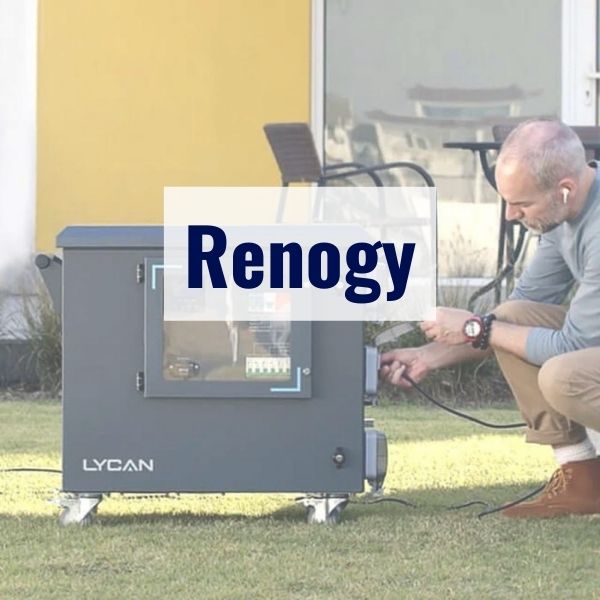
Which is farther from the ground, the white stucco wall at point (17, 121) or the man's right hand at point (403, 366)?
the white stucco wall at point (17, 121)

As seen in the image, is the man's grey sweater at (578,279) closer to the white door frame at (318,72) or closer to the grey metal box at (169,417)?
the grey metal box at (169,417)

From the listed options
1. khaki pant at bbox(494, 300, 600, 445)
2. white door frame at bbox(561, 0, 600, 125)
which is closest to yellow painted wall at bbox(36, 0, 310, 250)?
white door frame at bbox(561, 0, 600, 125)

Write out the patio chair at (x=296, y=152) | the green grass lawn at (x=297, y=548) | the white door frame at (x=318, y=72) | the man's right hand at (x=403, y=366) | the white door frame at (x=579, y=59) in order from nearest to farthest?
the green grass lawn at (x=297, y=548), the man's right hand at (x=403, y=366), the patio chair at (x=296, y=152), the white door frame at (x=318, y=72), the white door frame at (x=579, y=59)

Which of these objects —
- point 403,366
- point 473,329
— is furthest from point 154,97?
point 473,329

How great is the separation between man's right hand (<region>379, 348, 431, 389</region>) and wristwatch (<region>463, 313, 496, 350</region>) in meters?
0.23

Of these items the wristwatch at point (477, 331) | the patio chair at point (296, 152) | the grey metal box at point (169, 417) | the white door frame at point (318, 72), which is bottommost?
the grey metal box at point (169, 417)

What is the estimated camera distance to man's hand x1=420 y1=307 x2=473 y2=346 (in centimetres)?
448

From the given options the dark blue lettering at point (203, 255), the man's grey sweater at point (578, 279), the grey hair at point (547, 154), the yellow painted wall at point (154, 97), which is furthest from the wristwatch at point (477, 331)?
the yellow painted wall at point (154, 97)

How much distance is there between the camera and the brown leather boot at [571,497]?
457 centimetres

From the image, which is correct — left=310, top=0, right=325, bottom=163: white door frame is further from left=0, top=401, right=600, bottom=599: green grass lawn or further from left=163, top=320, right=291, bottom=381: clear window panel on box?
left=163, top=320, right=291, bottom=381: clear window panel on box

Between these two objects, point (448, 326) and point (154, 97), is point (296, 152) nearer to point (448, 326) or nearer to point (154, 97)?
point (154, 97)

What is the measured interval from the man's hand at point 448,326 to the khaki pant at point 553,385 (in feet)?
0.43

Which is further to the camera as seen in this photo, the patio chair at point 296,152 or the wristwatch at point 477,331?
the patio chair at point 296,152

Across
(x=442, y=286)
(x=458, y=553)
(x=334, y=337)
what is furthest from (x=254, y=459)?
(x=442, y=286)
